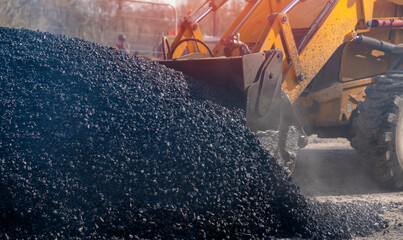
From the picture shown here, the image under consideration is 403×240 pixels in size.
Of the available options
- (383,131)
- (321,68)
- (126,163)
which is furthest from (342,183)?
(126,163)

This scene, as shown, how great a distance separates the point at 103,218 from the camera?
2.59m

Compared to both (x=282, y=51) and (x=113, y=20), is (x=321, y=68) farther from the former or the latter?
(x=113, y=20)

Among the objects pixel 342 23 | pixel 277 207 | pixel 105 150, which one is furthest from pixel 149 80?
pixel 342 23

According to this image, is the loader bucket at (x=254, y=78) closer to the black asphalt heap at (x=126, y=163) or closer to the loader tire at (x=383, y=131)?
the black asphalt heap at (x=126, y=163)

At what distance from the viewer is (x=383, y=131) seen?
3.86 m

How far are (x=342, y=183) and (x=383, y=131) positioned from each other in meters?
0.76

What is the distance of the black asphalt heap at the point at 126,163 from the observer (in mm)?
2584

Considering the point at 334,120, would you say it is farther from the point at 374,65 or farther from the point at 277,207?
the point at 277,207

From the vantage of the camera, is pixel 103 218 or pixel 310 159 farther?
pixel 310 159

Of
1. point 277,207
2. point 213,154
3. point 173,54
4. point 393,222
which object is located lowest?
point 393,222

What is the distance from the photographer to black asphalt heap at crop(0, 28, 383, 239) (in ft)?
8.48

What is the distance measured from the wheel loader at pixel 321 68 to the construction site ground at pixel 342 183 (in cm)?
24

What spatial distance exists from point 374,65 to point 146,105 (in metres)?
2.90

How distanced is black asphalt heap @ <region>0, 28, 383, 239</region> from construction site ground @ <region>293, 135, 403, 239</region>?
199 mm
